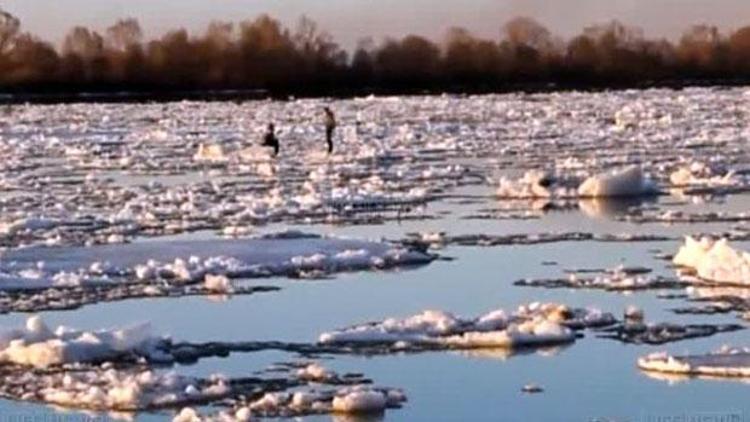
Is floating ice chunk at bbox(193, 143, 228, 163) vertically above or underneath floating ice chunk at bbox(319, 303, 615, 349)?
underneath

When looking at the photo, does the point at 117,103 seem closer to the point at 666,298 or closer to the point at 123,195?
the point at 123,195

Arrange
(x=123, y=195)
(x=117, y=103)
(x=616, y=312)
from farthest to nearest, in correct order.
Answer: (x=117, y=103)
(x=123, y=195)
(x=616, y=312)

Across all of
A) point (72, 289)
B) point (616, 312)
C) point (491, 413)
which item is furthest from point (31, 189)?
point (491, 413)

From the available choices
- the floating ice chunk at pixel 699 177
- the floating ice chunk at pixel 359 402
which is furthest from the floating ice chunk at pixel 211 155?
the floating ice chunk at pixel 359 402

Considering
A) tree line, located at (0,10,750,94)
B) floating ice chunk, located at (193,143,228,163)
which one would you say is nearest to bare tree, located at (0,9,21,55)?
tree line, located at (0,10,750,94)

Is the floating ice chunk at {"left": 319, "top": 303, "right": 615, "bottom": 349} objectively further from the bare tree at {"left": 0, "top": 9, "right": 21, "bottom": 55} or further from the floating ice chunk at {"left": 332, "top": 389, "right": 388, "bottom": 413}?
the bare tree at {"left": 0, "top": 9, "right": 21, "bottom": 55}

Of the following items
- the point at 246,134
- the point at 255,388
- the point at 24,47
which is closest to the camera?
the point at 255,388

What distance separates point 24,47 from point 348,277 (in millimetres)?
69004

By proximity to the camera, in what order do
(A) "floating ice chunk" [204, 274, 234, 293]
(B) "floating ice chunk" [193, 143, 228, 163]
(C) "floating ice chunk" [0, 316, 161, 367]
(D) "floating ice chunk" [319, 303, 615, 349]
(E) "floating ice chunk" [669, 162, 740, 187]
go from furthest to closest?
(B) "floating ice chunk" [193, 143, 228, 163] < (E) "floating ice chunk" [669, 162, 740, 187] < (A) "floating ice chunk" [204, 274, 234, 293] < (D) "floating ice chunk" [319, 303, 615, 349] < (C) "floating ice chunk" [0, 316, 161, 367]

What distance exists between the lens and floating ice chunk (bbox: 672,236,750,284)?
465 inches

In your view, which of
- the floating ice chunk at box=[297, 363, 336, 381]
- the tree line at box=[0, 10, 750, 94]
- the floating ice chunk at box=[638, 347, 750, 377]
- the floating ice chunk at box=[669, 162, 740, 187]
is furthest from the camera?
the tree line at box=[0, 10, 750, 94]

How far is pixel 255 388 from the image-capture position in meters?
8.58

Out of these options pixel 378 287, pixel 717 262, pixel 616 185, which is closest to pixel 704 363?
pixel 717 262

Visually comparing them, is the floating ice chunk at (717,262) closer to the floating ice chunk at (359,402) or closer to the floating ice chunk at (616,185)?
the floating ice chunk at (359,402)
